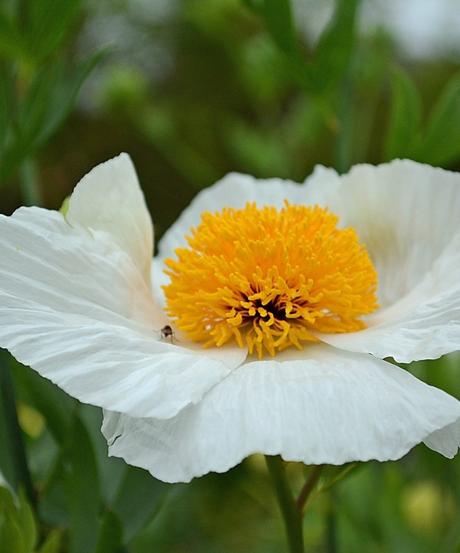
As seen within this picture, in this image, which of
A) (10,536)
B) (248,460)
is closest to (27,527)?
(10,536)

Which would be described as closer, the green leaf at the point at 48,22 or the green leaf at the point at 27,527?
the green leaf at the point at 27,527

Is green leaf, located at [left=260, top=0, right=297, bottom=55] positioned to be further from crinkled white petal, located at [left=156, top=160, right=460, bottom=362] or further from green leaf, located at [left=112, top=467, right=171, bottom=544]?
green leaf, located at [left=112, top=467, right=171, bottom=544]

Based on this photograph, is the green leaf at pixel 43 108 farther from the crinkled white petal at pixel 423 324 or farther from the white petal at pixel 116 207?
the crinkled white petal at pixel 423 324


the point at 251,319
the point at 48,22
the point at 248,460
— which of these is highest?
the point at 48,22

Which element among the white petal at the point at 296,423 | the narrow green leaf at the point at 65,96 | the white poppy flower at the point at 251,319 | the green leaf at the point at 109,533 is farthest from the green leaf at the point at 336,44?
the green leaf at the point at 109,533

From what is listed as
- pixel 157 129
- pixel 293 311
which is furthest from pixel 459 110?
Answer: pixel 157 129

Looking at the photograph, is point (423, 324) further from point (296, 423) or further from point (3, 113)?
point (3, 113)
